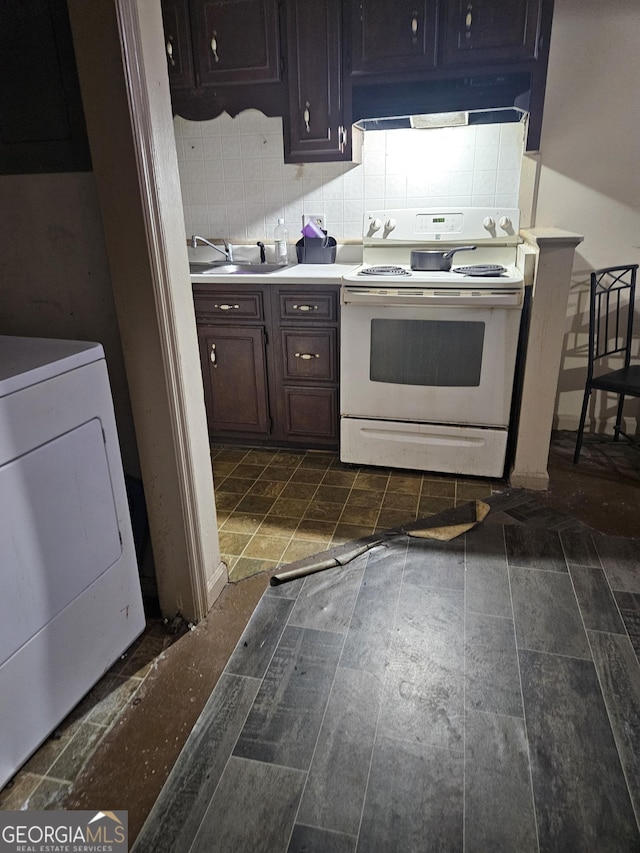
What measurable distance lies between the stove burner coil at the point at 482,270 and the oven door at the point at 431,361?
9.5 inches

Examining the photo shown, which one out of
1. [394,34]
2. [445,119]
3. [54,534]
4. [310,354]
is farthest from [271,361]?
[54,534]

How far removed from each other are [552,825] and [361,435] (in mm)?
1740

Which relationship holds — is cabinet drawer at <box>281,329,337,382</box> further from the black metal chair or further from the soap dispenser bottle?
the black metal chair

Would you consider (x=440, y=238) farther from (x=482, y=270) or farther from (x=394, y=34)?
(x=394, y=34)

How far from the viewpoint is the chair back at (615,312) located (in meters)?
2.68

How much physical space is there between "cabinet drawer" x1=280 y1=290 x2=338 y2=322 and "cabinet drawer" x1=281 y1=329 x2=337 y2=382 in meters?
0.07

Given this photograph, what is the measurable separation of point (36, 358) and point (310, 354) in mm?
1646

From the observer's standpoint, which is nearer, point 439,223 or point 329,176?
point 439,223

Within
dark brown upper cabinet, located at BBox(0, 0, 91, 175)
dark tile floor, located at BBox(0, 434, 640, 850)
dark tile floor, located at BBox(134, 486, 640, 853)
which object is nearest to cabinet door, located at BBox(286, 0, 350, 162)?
dark brown upper cabinet, located at BBox(0, 0, 91, 175)

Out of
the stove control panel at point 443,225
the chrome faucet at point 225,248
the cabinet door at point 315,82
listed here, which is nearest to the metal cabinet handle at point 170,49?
the cabinet door at point 315,82

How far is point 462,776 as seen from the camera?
1.22 m

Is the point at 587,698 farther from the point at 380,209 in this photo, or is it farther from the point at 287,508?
the point at 380,209

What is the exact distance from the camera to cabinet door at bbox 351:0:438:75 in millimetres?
2418

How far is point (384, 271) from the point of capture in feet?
8.54
